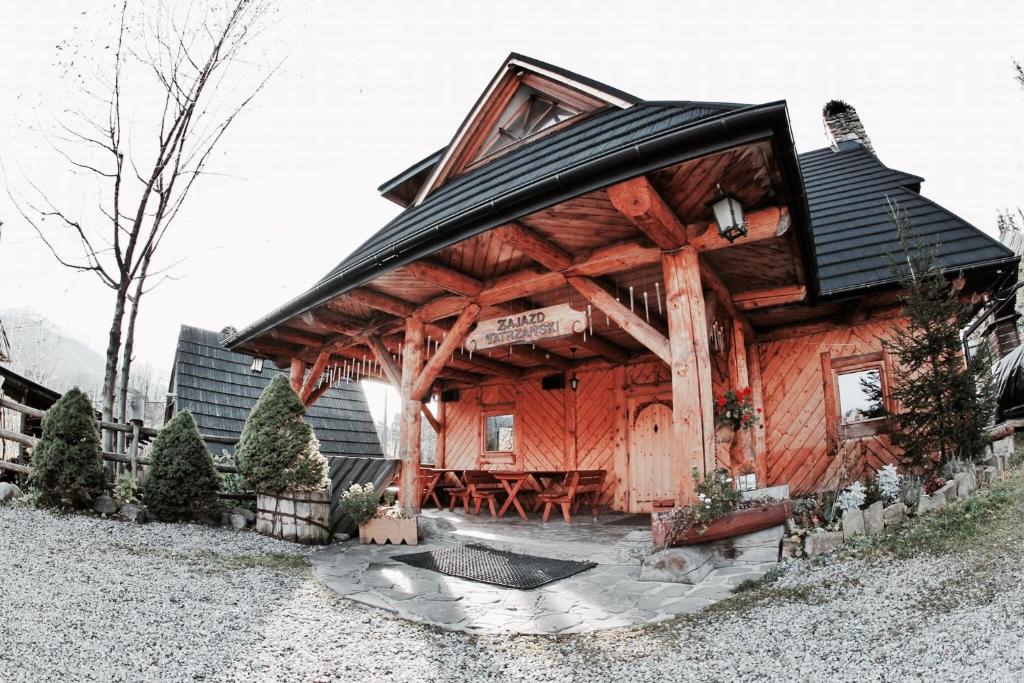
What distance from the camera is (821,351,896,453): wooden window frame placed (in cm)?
784

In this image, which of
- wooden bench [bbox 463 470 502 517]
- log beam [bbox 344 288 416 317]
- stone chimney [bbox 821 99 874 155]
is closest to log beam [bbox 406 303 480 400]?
log beam [bbox 344 288 416 317]

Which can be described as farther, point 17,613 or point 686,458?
point 686,458

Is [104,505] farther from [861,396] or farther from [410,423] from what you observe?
[861,396]

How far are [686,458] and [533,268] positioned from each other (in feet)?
8.99

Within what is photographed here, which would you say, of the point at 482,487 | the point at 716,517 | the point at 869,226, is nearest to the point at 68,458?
the point at 482,487

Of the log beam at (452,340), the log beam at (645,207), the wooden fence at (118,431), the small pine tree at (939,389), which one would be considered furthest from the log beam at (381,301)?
the small pine tree at (939,389)

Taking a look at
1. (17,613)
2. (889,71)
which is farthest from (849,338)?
(17,613)

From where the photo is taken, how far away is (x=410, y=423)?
24.3 feet

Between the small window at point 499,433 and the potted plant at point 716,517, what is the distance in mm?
7111

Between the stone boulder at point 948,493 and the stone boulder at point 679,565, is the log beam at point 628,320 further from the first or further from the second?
the stone boulder at point 948,493

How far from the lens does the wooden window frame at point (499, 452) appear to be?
38.3ft

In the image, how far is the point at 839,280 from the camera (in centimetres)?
754

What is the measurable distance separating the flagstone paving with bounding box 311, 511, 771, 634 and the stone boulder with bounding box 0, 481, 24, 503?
11.0 feet

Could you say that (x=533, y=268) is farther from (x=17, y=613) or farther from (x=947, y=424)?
(x=17, y=613)
